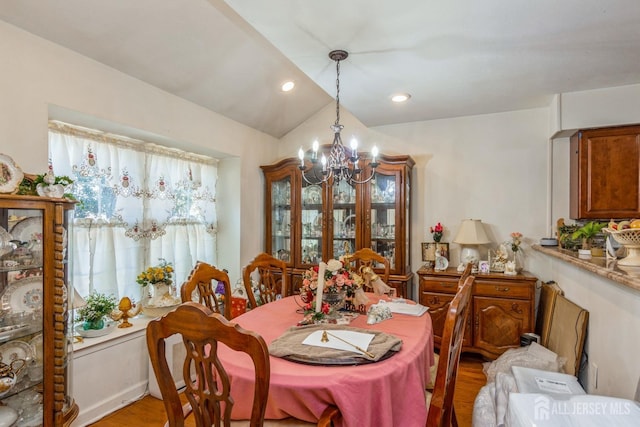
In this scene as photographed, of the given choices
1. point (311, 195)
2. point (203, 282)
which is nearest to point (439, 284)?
point (311, 195)

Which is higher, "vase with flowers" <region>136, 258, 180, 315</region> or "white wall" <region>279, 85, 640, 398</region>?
"white wall" <region>279, 85, 640, 398</region>

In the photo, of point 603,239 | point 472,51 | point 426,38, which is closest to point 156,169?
point 426,38

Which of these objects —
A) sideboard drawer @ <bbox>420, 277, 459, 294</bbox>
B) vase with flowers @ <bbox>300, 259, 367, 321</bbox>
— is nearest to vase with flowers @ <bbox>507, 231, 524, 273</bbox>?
sideboard drawer @ <bbox>420, 277, 459, 294</bbox>

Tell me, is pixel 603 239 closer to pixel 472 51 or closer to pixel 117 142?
pixel 472 51

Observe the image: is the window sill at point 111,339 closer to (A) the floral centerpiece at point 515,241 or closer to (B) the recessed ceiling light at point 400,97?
(B) the recessed ceiling light at point 400,97

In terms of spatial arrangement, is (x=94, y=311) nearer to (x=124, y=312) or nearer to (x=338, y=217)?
(x=124, y=312)

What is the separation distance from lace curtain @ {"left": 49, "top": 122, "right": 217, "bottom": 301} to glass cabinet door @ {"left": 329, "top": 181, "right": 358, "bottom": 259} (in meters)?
1.35

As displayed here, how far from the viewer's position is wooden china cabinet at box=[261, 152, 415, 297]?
3500 millimetres

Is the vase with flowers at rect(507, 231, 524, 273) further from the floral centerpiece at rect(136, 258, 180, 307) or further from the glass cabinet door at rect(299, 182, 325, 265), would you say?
Answer: the floral centerpiece at rect(136, 258, 180, 307)

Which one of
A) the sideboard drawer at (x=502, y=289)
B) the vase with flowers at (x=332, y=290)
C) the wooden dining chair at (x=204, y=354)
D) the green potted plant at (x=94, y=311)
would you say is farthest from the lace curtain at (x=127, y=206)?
the sideboard drawer at (x=502, y=289)

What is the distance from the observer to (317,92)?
12.5ft

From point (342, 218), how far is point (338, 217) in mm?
45

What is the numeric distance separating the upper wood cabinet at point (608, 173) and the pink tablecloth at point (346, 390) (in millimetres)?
2419

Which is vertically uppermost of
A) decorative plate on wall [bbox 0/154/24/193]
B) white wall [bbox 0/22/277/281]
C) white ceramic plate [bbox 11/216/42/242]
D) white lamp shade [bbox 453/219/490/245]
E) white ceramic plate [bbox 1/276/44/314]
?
white wall [bbox 0/22/277/281]
